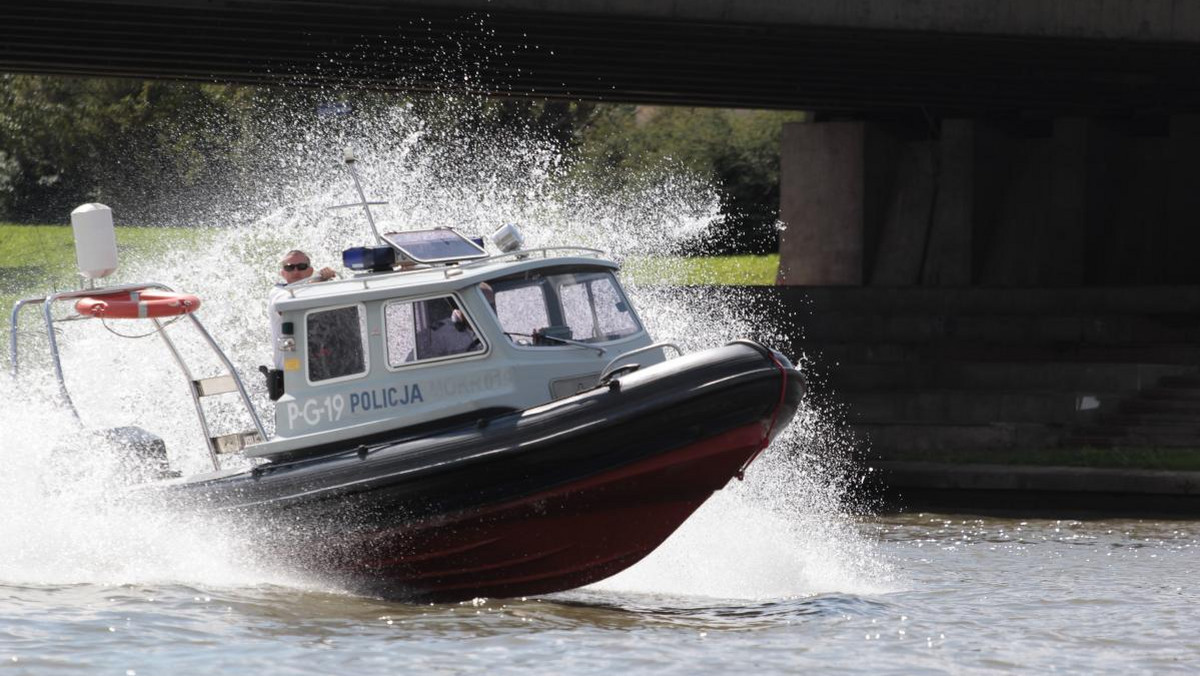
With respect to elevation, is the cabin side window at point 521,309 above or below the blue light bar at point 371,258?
below

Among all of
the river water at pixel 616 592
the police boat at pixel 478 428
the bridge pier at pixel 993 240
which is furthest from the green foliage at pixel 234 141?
the police boat at pixel 478 428

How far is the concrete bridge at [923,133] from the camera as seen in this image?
2000 centimetres

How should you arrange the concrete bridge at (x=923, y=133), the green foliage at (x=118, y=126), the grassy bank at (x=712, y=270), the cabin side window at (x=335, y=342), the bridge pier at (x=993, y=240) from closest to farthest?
the cabin side window at (x=335, y=342) → the concrete bridge at (x=923, y=133) → the bridge pier at (x=993, y=240) → the grassy bank at (x=712, y=270) → the green foliage at (x=118, y=126)

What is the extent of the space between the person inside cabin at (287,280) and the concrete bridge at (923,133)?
6.79 meters

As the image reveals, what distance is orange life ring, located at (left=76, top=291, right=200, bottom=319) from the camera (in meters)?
12.2

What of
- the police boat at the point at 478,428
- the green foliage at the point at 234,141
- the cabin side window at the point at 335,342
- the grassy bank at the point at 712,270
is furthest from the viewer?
the green foliage at the point at 234,141

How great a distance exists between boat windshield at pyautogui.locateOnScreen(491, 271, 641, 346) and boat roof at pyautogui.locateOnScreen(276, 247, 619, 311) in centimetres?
10

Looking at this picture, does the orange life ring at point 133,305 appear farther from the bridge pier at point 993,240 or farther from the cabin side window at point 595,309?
the bridge pier at point 993,240

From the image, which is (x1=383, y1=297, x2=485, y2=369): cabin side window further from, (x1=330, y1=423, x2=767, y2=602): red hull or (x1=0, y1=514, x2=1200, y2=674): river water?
(x1=0, y1=514, x2=1200, y2=674): river water

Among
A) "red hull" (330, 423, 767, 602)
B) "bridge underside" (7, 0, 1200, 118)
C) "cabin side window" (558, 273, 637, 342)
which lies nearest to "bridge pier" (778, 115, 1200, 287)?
"bridge underside" (7, 0, 1200, 118)

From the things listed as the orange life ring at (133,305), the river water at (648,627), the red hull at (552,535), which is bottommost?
the river water at (648,627)

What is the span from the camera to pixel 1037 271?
29016 mm

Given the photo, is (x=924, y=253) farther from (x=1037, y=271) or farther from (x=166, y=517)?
(x=166, y=517)

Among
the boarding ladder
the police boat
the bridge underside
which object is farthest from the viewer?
the bridge underside
